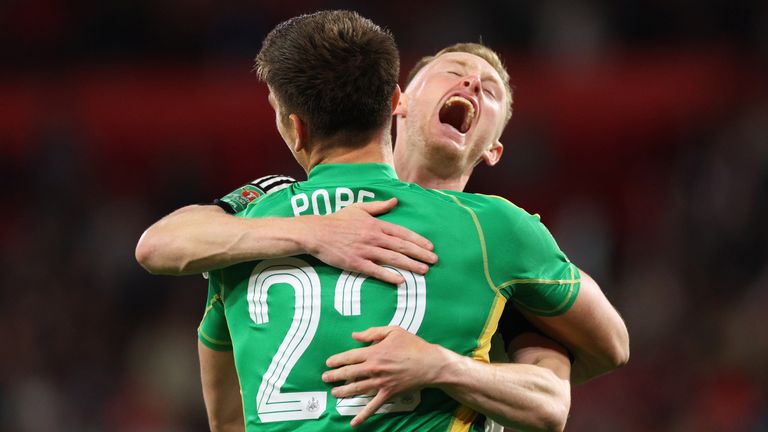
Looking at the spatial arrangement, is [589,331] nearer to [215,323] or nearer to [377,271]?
[377,271]

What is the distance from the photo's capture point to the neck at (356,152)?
273 centimetres

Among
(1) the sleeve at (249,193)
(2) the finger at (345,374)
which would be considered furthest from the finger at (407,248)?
(1) the sleeve at (249,193)

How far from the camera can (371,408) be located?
98.6 inches

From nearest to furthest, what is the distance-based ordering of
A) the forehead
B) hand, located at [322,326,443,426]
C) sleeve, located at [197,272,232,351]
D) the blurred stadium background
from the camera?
hand, located at [322,326,443,426]
sleeve, located at [197,272,232,351]
the forehead
the blurred stadium background

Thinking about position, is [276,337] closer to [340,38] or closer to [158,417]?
[340,38]

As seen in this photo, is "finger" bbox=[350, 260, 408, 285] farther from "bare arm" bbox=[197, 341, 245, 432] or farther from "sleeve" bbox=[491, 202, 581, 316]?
"bare arm" bbox=[197, 341, 245, 432]

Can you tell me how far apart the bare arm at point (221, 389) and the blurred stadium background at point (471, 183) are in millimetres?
5588

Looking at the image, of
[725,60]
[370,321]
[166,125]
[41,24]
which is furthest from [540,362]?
[41,24]

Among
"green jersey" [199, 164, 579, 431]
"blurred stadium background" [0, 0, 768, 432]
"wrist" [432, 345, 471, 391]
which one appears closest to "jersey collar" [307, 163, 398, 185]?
"green jersey" [199, 164, 579, 431]

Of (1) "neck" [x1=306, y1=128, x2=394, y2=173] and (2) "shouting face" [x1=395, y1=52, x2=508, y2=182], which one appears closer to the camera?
(1) "neck" [x1=306, y1=128, x2=394, y2=173]

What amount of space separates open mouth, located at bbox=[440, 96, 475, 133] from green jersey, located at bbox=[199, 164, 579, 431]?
0.91 m

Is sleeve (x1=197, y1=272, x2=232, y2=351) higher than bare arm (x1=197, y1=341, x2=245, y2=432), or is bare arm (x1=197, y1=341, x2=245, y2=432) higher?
sleeve (x1=197, y1=272, x2=232, y2=351)

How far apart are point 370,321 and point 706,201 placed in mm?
7189

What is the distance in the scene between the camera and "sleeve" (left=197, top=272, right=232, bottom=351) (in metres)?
2.86
